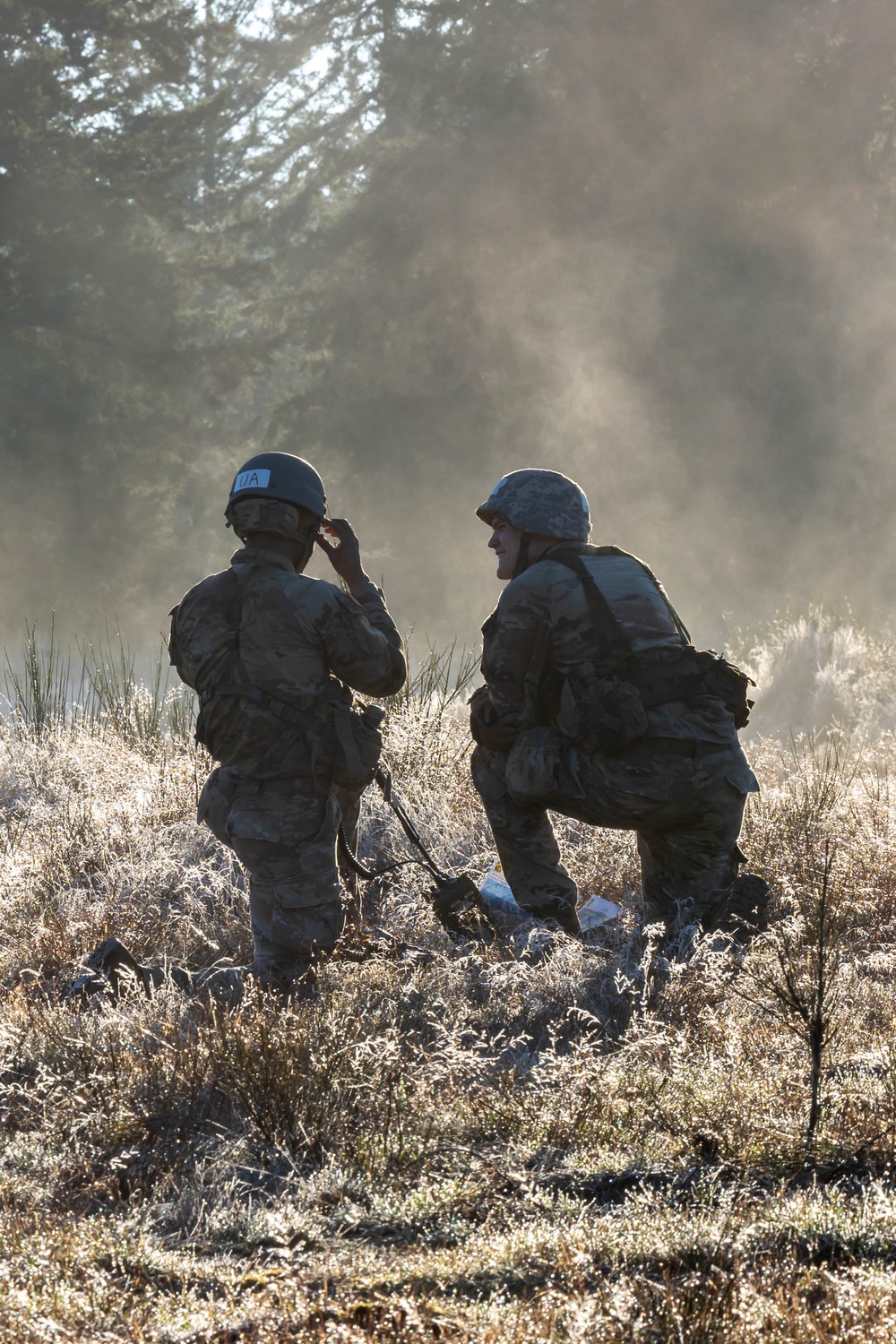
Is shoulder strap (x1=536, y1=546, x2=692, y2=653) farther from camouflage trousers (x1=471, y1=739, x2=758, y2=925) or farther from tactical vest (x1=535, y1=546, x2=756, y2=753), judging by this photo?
camouflage trousers (x1=471, y1=739, x2=758, y2=925)

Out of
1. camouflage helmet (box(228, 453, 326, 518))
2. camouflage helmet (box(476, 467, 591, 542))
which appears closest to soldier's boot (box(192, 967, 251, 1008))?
camouflage helmet (box(228, 453, 326, 518))

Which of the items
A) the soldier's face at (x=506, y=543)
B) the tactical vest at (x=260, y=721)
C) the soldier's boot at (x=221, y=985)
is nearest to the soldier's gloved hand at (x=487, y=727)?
the soldier's face at (x=506, y=543)

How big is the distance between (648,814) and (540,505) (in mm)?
1324

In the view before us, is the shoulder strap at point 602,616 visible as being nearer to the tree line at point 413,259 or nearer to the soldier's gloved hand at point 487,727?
the soldier's gloved hand at point 487,727

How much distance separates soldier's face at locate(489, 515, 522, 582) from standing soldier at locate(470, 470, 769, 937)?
12 mm

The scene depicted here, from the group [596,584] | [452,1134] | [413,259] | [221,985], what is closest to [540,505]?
[596,584]

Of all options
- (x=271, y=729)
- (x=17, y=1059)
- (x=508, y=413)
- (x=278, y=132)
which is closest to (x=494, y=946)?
(x=271, y=729)

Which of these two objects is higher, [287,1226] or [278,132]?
[278,132]

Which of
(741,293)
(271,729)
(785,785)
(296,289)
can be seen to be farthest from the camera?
(296,289)

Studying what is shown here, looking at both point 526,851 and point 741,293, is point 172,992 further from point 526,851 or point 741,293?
point 741,293

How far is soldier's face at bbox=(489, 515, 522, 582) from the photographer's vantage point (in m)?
4.95

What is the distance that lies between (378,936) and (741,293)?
66.5ft

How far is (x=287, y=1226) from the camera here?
2391 millimetres

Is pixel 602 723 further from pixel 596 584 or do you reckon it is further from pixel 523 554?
pixel 523 554
